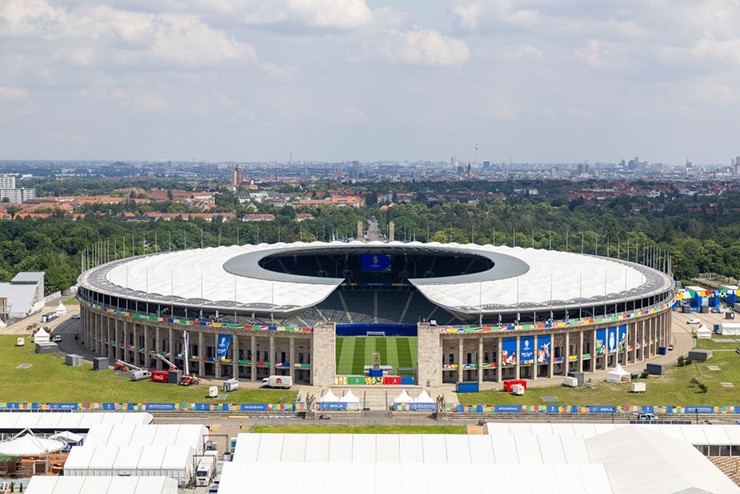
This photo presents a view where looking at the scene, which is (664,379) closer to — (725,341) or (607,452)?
(725,341)

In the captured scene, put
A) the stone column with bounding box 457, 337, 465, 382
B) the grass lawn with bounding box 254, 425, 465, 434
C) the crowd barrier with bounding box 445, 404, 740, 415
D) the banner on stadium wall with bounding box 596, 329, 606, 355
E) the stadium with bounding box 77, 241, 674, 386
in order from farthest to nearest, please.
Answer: the banner on stadium wall with bounding box 596, 329, 606, 355
the stadium with bounding box 77, 241, 674, 386
the stone column with bounding box 457, 337, 465, 382
the crowd barrier with bounding box 445, 404, 740, 415
the grass lawn with bounding box 254, 425, 465, 434

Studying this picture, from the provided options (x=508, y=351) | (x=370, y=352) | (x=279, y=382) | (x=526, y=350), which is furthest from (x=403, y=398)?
(x=370, y=352)

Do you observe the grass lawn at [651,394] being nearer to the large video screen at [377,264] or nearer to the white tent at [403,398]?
the white tent at [403,398]

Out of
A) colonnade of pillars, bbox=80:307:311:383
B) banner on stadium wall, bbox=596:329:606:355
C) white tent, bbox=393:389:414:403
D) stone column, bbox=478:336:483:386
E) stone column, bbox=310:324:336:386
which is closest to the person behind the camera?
white tent, bbox=393:389:414:403

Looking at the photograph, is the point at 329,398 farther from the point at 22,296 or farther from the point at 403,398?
the point at 22,296

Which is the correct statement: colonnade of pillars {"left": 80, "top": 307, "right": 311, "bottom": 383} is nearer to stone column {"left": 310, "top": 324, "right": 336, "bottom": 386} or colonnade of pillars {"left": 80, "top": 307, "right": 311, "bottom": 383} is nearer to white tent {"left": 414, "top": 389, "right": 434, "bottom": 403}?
stone column {"left": 310, "top": 324, "right": 336, "bottom": 386}

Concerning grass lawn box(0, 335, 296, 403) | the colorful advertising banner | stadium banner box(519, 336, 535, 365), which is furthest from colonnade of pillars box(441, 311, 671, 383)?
grass lawn box(0, 335, 296, 403)

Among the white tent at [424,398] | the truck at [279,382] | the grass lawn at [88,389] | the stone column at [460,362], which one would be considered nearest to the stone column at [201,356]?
the grass lawn at [88,389]
